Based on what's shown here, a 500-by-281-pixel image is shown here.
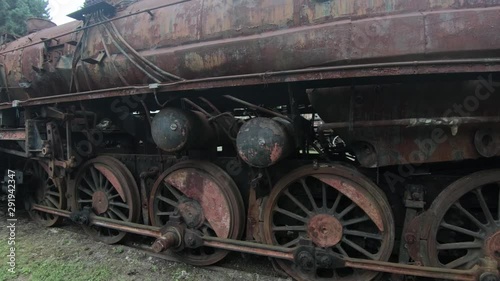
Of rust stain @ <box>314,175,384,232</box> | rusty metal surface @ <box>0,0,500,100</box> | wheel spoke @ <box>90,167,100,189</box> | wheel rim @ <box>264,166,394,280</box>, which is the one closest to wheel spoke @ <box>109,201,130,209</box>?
wheel spoke @ <box>90,167,100,189</box>

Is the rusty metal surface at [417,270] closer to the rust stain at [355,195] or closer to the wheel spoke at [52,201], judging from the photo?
the rust stain at [355,195]

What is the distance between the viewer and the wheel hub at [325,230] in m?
3.17

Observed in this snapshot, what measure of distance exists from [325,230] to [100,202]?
117 inches

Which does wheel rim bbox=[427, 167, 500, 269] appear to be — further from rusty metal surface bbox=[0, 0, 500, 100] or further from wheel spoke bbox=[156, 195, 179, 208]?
wheel spoke bbox=[156, 195, 179, 208]

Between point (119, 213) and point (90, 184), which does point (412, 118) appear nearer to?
point (119, 213)

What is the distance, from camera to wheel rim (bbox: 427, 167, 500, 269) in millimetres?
2742

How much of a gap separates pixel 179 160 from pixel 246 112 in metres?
0.97

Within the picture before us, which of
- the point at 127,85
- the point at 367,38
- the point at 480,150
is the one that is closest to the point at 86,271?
the point at 127,85

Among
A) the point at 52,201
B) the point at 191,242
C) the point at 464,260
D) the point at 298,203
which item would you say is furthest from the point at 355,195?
the point at 52,201

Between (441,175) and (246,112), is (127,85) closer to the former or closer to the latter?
(246,112)

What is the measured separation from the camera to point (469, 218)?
9.39 ft

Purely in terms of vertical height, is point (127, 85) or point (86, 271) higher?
point (127, 85)

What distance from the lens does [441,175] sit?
9.84 feet

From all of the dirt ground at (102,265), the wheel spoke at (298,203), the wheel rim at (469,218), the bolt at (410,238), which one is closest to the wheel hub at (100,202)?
the dirt ground at (102,265)
